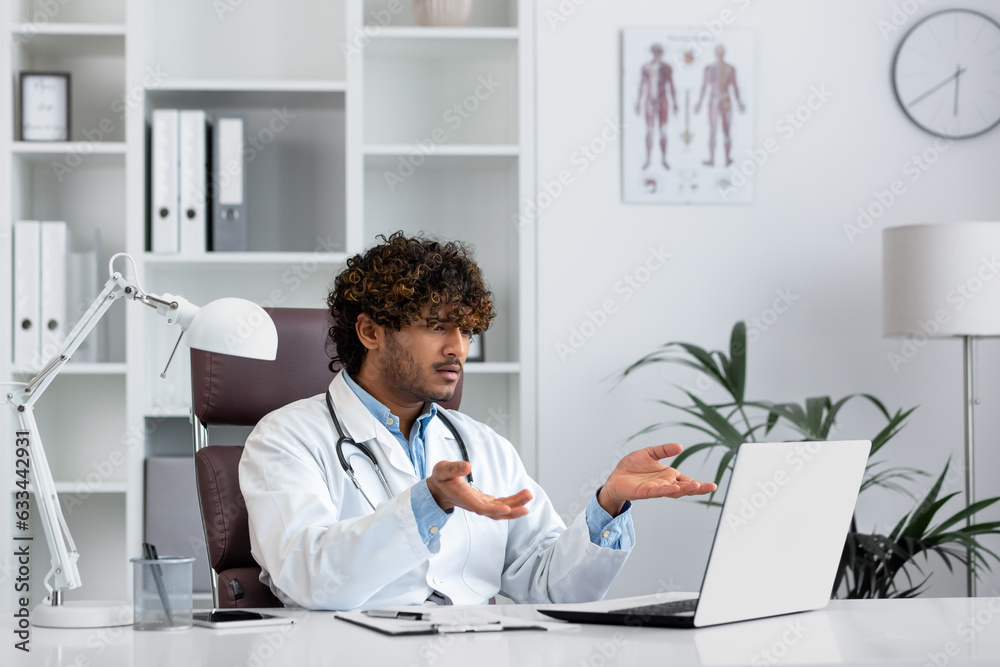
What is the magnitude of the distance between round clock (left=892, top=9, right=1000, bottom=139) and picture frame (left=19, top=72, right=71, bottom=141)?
226cm

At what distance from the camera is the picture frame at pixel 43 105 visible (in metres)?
2.54

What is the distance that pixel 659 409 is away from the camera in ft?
8.93

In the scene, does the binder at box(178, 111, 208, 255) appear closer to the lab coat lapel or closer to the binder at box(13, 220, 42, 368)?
the binder at box(13, 220, 42, 368)

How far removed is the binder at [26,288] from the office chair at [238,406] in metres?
1.01

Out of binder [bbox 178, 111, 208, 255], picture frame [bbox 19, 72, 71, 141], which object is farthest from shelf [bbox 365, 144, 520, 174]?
picture frame [bbox 19, 72, 71, 141]

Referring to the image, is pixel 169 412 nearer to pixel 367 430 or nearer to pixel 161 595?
pixel 367 430

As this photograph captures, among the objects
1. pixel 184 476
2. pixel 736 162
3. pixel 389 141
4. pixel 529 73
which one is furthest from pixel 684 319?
pixel 184 476

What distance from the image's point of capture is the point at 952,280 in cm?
238

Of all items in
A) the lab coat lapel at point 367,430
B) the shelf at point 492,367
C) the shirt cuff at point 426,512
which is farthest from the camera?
the shelf at point 492,367

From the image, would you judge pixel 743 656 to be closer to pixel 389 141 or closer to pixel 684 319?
pixel 684 319

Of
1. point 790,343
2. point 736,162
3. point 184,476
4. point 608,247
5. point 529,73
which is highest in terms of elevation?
point 529,73

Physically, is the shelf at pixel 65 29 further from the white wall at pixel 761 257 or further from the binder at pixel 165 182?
the white wall at pixel 761 257

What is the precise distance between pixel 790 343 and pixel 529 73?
1.04 m


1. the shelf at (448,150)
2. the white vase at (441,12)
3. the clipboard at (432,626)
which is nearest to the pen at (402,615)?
the clipboard at (432,626)
